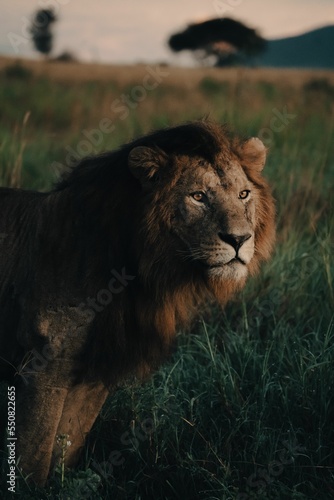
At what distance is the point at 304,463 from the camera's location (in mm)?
3764

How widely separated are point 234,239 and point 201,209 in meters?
0.21

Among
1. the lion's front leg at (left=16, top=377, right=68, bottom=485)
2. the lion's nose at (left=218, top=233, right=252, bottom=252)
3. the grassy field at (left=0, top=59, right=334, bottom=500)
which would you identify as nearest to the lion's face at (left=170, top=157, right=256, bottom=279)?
the lion's nose at (left=218, top=233, right=252, bottom=252)

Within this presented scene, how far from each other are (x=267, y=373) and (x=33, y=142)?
772cm

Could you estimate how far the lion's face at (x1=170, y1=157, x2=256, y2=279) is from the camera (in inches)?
123

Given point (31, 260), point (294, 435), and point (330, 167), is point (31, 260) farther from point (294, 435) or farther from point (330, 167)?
point (330, 167)

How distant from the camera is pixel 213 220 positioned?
317 cm

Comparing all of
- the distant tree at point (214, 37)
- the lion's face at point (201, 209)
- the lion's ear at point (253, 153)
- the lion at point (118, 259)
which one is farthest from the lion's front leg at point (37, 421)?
the distant tree at point (214, 37)

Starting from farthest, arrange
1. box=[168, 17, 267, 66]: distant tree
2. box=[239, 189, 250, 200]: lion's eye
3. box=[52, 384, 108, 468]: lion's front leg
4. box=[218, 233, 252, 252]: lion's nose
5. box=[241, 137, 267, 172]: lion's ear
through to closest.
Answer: box=[168, 17, 267, 66]: distant tree < box=[52, 384, 108, 468]: lion's front leg < box=[241, 137, 267, 172]: lion's ear < box=[239, 189, 250, 200]: lion's eye < box=[218, 233, 252, 252]: lion's nose

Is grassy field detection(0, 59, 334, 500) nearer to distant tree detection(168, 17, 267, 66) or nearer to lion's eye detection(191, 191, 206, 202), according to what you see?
lion's eye detection(191, 191, 206, 202)

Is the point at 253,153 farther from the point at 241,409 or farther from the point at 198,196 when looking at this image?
the point at 241,409

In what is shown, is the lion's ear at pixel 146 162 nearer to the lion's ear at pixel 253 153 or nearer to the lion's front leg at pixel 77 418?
the lion's ear at pixel 253 153

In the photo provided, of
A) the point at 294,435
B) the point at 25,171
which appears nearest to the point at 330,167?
the point at 25,171

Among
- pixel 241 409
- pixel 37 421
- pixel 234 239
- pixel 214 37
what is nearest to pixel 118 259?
pixel 234 239

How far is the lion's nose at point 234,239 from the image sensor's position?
10.2 ft
